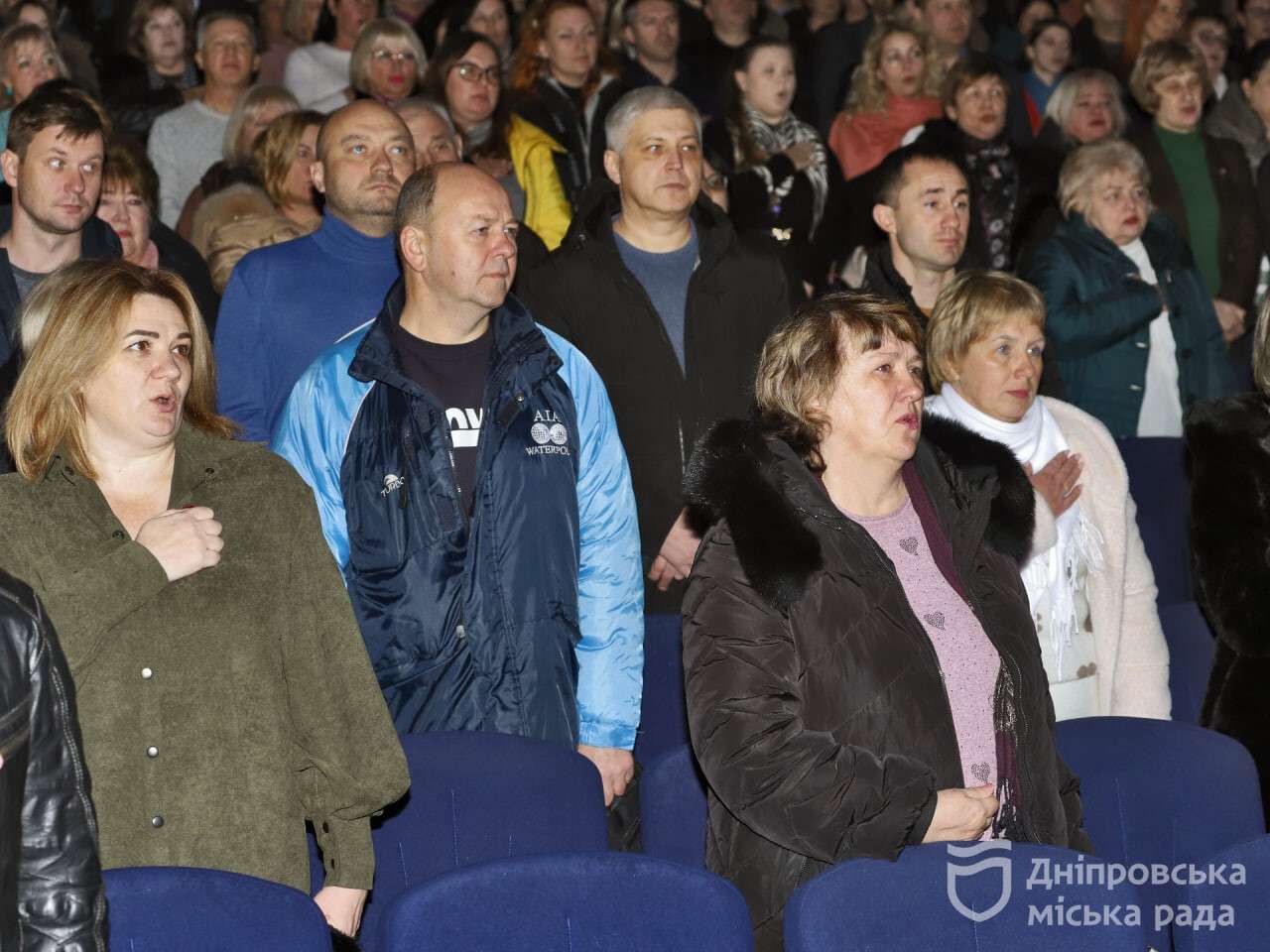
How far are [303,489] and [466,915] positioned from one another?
0.75m

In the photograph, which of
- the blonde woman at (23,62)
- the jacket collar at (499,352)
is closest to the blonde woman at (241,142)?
the blonde woman at (23,62)

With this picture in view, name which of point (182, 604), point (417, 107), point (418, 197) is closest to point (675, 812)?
point (182, 604)

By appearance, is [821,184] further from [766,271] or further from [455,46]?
[766,271]

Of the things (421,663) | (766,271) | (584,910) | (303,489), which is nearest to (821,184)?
(766,271)

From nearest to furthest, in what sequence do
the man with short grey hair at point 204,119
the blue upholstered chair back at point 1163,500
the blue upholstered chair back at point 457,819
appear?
1. the blue upholstered chair back at point 457,819
2. the blue upholstered chair back at point 1163,500
3. the man with short grey hair at point 204,119

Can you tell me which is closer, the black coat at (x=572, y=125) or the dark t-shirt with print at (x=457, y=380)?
the dark t-shirt with print at (x=457, y=380)

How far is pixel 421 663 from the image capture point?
3.47 meters

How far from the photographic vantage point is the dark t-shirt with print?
139 inches

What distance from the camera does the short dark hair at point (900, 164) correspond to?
15.6 ft

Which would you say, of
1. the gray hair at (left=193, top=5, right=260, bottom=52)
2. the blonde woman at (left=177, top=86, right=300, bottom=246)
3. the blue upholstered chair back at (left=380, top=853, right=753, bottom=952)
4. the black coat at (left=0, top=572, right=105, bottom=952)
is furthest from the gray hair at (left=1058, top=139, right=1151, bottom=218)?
the black coat at (left=0, top=572, right=105, bottom=952)

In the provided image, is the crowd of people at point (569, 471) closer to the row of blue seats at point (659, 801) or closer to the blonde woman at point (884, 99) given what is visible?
the row of blue seats at point (659, 801)

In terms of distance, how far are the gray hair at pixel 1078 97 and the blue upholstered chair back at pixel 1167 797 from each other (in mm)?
3912

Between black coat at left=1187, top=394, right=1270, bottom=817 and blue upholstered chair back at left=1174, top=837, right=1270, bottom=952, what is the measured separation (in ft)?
3.31

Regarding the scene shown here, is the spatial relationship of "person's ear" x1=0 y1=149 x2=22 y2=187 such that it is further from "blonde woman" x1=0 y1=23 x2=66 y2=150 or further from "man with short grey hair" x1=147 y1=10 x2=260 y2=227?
"man with short grey hair" x1=147 y1=10 x2=260 y2=227
